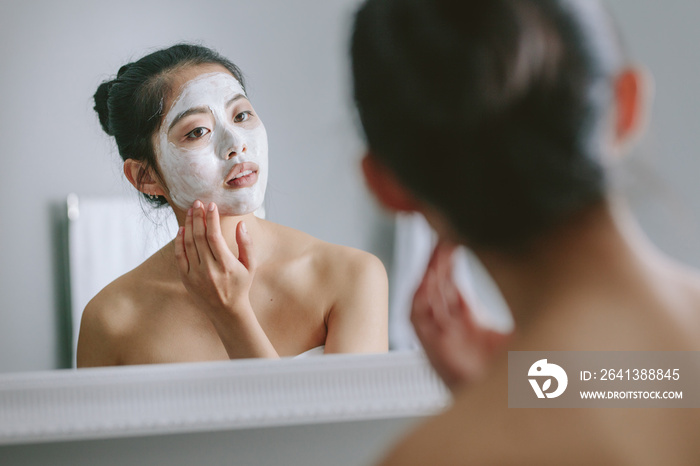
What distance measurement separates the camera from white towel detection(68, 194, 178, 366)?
26.1 inches

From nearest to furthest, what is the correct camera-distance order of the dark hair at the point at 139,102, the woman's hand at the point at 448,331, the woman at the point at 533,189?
1. the woman at the point at 533,189
2. the woman's hand at the point at 448,331
3. the dark hair at the point at 139,102

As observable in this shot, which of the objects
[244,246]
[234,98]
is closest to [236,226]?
[244,246]

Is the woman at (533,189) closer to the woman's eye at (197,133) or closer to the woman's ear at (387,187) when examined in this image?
the woman's ear at (387,187)

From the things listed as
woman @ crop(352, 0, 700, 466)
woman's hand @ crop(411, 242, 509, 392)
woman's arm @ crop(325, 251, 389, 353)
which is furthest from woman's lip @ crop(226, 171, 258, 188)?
woman @ crop(352, 0, 700, 466)

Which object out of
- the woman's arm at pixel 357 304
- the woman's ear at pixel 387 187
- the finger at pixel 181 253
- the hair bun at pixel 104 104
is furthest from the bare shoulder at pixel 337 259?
the woman's ear at pixel 387 187

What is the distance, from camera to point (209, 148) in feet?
2.12

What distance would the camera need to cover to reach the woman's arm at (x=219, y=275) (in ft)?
2.16

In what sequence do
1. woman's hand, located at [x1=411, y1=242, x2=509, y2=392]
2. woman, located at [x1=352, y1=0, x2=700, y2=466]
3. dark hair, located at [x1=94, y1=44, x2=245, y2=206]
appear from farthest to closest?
dark hair, located at [x1=94, y1=44, x2=245, y2=206]
woman's hand, located at [x1=411, y1=242, x2=509, y2=392]
woman, located at [x1=352, y1=0, x2=700, y2=466]

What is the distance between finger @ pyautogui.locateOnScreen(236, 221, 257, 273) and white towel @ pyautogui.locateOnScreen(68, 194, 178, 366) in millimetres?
64

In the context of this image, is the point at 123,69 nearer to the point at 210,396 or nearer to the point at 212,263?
the point at 212,263

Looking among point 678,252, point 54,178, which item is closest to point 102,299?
point 54,178

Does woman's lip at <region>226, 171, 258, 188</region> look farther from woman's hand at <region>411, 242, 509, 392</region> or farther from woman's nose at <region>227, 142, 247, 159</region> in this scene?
woman's hand at <region>411, 242, 509, 392</region>

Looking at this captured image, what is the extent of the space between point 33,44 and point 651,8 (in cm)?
67

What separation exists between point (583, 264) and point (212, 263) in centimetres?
43
